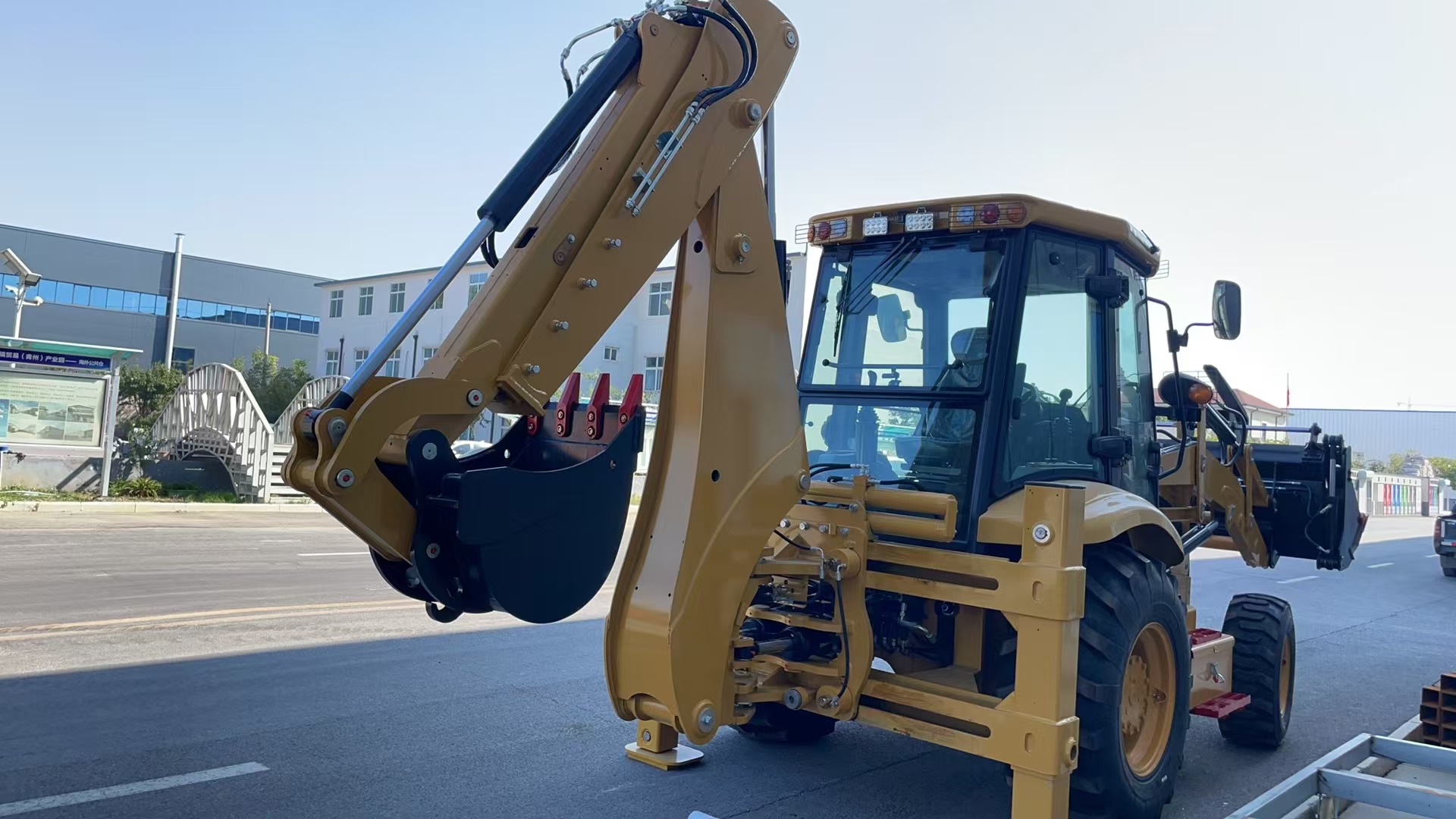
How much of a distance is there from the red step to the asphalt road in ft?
1.20

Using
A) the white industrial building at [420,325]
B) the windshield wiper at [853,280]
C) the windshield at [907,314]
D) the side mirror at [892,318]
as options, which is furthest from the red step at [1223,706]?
the white industrial building at [420,325]

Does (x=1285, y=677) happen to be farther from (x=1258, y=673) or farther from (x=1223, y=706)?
(x=1223, y=706)

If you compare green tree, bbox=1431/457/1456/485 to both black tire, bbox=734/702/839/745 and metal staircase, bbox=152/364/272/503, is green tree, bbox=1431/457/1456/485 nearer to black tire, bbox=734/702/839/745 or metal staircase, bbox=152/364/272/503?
metal staircase, bbox=152/364/272/503

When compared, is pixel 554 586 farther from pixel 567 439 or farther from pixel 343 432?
pixel 343 432

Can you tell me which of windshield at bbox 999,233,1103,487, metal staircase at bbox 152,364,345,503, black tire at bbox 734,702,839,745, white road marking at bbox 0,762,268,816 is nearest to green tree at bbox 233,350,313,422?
metal staircase at bbox 152,364,345,503

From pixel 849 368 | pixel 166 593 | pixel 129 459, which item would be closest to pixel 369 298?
pixel 129 459

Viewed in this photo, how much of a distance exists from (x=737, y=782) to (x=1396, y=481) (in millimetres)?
60459

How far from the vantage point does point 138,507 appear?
750 inches

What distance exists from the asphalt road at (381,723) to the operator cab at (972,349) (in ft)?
5.70

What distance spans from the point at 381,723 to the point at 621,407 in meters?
3.35

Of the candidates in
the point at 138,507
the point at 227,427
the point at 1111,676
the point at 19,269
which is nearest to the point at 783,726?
the point at 1111,676

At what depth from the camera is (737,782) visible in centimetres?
514

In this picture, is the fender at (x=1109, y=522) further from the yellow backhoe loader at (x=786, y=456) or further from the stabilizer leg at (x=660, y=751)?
the stabilizer leg at (x=660, y=751)

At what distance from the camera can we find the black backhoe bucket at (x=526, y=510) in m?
3.17
